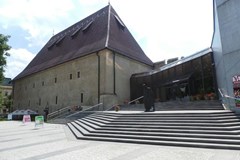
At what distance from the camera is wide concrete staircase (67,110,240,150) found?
300 inches

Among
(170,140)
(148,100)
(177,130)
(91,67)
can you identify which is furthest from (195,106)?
(91,67)

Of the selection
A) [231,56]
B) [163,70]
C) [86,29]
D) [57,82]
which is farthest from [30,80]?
[231,56]

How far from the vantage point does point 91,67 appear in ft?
77.8

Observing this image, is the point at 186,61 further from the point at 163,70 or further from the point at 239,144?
the point at 239,144

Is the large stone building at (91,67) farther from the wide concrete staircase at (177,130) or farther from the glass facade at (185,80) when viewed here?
the wide concrete staircase at (177,130)

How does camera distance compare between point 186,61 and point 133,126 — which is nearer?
point 133,126

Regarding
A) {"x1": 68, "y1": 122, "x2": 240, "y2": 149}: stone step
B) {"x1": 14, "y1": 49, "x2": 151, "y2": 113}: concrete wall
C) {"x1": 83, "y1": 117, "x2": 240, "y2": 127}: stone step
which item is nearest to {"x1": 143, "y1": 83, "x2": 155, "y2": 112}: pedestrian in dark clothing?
{"x1": 83, "y1": 117, "x2": 240, "y2": 127}: stone step

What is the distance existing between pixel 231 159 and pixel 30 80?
3540 cm

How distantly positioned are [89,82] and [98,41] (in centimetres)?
531

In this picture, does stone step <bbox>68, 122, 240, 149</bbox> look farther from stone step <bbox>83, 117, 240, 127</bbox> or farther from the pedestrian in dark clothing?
the pedestrian in dark clothing

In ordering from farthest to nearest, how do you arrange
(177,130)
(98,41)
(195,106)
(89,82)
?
(98,41)
(89,82)
(195,106)
(177,130)

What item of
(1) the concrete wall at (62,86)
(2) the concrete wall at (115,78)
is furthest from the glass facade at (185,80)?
(1) the concrete wall at (62,86)

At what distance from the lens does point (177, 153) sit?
21.7 ft

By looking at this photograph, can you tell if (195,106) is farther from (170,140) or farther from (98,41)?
(98,41)
